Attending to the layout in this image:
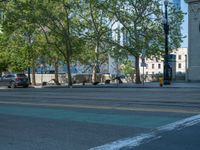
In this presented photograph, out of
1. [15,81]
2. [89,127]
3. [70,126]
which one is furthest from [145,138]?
[15,81]

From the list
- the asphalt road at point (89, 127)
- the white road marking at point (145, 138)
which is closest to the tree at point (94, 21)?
the asphalt road at point (89, 127)

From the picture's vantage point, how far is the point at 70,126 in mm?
12070

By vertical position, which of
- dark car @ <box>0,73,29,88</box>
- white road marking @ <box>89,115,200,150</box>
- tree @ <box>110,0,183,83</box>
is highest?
tree @ <box>110,0,183,83</box>

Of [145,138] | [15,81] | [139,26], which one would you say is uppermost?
[139,26]

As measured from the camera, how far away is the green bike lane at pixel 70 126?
9590 millimetres

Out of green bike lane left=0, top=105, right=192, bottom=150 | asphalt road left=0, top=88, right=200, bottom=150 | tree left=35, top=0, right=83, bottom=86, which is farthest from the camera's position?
tree left=35, top=0, right=83, bottom=86

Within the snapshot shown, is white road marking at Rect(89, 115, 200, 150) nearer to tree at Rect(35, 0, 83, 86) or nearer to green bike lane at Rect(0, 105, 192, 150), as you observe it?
green bike lane at Rect(0, 105, 192, 150)

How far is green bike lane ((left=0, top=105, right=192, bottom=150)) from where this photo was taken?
378 inches

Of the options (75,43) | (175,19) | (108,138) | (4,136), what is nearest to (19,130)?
(4,136)

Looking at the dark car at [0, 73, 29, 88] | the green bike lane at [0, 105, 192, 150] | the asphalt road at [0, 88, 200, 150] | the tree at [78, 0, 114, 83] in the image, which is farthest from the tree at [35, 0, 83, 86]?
the green bike lane at [0, 105, 192, 150]

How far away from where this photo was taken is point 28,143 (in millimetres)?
9625

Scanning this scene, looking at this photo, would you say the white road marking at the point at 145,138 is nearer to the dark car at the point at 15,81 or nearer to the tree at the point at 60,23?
the tree at the point at 60,23

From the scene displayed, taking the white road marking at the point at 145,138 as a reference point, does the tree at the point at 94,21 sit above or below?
above

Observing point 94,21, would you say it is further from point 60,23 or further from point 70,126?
point 70,126
